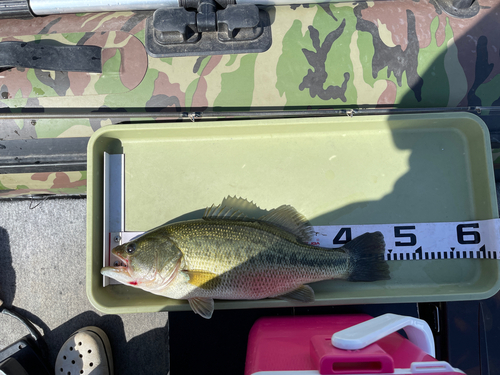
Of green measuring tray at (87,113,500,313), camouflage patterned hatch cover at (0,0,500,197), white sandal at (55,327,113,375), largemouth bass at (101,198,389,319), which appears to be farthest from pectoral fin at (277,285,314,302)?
white sandal at (55,327,113,375)

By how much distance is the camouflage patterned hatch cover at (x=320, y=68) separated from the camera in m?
1.70

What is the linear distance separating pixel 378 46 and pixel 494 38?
2.09 feet

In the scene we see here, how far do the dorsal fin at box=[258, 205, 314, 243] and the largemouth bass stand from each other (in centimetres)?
4

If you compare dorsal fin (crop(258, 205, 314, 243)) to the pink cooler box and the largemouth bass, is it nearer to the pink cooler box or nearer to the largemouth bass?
the largemouth bass

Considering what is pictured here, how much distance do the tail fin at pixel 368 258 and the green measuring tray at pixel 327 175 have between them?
0.52ft

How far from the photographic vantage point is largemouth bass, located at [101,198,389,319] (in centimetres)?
149

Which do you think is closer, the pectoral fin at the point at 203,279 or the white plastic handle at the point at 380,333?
the white plastic handle at the point at 380,333

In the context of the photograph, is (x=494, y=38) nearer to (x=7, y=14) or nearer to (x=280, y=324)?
(x=280, y=324)

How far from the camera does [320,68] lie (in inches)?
67.7

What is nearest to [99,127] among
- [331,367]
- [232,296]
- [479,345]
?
[232,296]

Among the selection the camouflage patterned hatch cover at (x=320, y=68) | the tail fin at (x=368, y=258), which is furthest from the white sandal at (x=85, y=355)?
the tail fin at (x=368, y=258)

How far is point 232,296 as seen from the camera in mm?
1553

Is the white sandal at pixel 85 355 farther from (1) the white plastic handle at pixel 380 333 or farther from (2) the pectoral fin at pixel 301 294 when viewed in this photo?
(1) the white plastic handle at pixel 380 333

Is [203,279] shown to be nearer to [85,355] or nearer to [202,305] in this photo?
[202,305]
